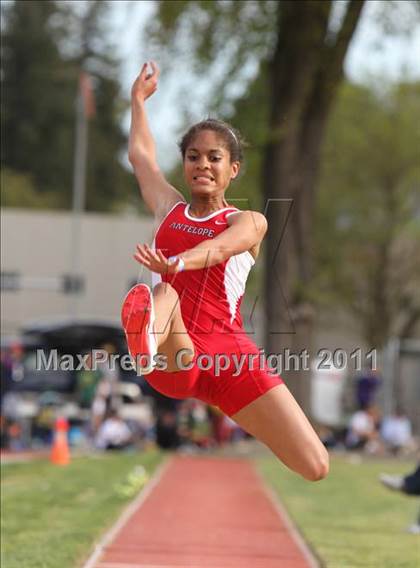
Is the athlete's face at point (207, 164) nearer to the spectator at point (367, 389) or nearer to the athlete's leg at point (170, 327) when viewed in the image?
the athlete's leg at point (170, 327)

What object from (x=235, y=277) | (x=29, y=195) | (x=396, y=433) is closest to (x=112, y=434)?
(x=396, y=433)

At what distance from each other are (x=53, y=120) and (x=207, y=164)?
53895 mm

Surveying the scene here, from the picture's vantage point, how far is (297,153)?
22.7m

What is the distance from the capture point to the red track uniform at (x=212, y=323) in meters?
5.82

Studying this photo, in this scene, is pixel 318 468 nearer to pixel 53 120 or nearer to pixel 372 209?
pixel 372 209

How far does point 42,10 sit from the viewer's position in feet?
188

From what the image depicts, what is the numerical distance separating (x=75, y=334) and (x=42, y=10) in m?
35.1

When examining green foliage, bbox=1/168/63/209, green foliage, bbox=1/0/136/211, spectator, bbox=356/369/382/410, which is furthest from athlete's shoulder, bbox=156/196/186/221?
green foliage, bbox=1/0/136/211

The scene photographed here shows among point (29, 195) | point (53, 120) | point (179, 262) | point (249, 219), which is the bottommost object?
point (29, 195)

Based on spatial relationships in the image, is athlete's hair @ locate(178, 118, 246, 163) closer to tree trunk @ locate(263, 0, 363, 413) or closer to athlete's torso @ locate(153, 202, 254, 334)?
athlete's torso @ locate(153, 202, 254, 334)

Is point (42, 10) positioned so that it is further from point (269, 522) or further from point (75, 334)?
point (269, 522)

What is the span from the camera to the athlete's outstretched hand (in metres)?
6.93

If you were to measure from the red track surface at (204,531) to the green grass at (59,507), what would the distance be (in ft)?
0.88

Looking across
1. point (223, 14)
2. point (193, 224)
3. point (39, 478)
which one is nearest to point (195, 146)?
point (193, 224)
